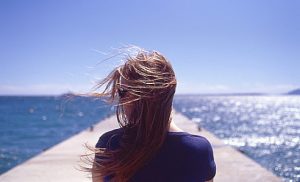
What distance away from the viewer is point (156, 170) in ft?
7.38

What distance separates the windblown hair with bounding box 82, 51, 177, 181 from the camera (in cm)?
215

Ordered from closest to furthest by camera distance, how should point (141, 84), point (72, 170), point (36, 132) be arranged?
point (141, 84), point (72, 170), point (36, 132)

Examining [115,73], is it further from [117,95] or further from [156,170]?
[156,170]

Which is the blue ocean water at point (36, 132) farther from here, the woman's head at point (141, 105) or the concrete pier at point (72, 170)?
the concrete pier at point (72, 170)

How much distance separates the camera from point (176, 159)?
2.23m

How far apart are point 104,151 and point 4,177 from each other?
5550 mm

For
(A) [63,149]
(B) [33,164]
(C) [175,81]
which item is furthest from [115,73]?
(A) [63,149]

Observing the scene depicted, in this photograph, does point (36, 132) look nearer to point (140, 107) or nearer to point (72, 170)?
point (72, 170)

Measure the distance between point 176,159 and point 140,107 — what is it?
29 centimetres

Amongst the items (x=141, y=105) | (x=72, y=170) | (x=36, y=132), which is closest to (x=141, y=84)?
(x=141, y=105)

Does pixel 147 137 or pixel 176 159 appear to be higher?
pixel 147 137

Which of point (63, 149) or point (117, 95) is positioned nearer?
point (117, 95)

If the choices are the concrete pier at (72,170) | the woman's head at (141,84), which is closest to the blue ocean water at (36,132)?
the woman's head at (141,84)

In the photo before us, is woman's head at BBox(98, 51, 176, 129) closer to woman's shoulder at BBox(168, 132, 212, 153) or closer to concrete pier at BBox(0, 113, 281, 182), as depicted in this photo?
woman's shoulder at BBox(168, 132, 212, 153)
